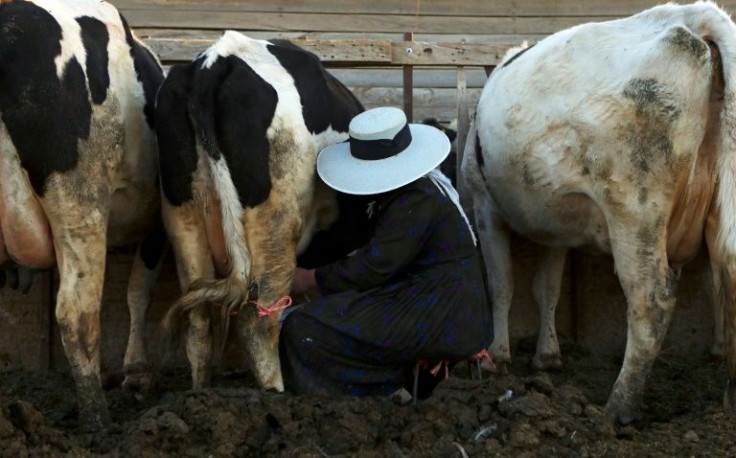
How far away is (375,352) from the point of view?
4.74 metres

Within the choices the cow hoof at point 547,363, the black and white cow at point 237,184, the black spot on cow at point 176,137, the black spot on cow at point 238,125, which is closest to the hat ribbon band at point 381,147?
the black and white cow at point 237,184

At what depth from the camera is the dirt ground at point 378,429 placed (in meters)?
3.89

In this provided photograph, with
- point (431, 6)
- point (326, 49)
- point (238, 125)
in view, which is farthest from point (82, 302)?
point (431, 6)

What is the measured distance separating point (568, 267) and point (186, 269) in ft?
10.1

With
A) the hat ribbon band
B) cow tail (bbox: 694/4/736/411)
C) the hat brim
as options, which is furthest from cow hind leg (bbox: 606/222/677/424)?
the hat ribbon band

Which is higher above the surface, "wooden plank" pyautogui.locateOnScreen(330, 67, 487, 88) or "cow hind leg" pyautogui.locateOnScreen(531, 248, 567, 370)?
"wooden plank" pyautogui.locateOnScreen(330, 67, 487, 88)

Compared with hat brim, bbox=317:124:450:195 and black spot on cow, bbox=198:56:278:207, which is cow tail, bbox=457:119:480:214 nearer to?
hat brim, bbox=317:124:450:195

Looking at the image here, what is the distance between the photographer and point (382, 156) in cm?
483

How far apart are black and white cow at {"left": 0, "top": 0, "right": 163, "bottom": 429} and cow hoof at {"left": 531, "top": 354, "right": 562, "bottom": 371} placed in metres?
2.96

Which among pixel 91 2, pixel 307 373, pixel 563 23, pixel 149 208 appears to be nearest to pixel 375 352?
pixel 307 373

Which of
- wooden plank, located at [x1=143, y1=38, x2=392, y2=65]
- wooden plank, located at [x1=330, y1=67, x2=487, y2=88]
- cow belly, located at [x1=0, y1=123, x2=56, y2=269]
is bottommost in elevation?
wooden plank, located at [x1=330, y1=67, x2=487, y2=88]

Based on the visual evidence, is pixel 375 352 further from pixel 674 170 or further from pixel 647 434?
pixel 674 170

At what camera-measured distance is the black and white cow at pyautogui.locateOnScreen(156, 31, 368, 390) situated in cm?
484

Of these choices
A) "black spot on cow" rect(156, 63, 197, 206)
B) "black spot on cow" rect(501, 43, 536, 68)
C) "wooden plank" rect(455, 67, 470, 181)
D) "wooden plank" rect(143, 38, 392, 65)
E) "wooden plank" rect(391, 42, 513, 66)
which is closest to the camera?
Answer: "black spot on cow" rect(156, 63, 197, 206)
